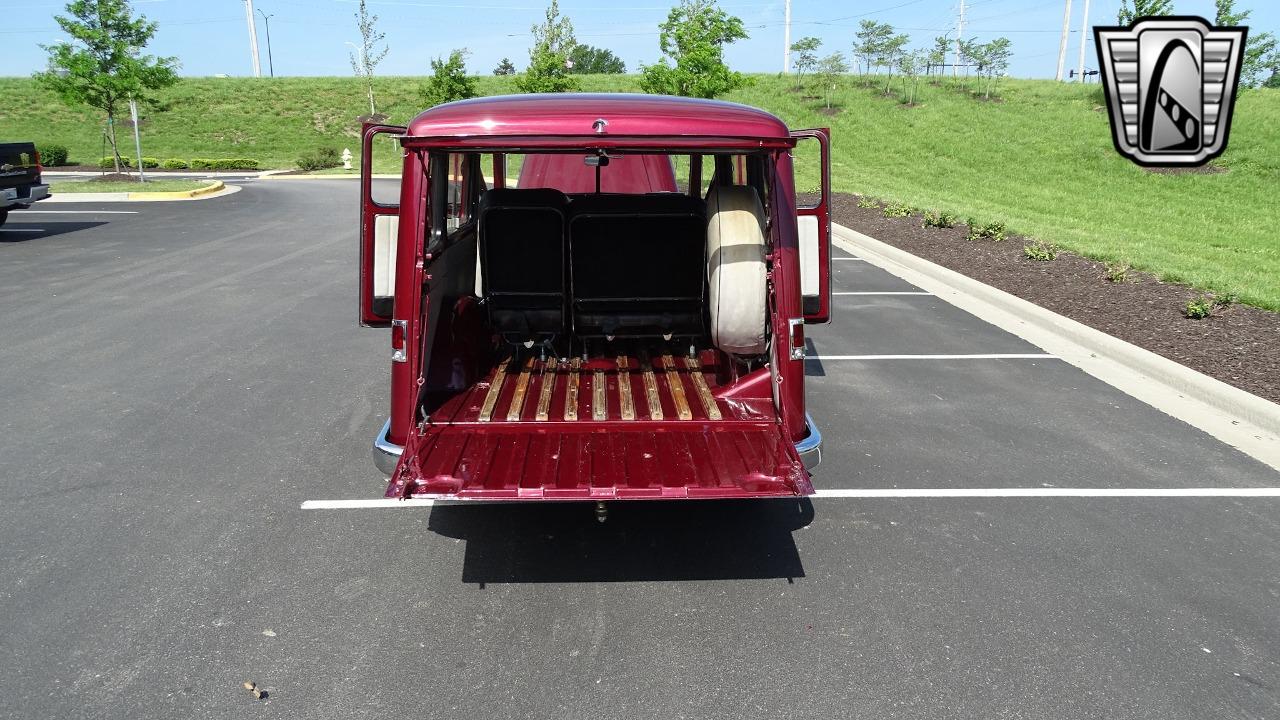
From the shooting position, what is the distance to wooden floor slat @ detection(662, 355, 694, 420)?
4.78 metres

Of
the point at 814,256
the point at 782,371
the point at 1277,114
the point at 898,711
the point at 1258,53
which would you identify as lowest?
the point at 898,711

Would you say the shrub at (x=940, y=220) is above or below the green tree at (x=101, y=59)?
below

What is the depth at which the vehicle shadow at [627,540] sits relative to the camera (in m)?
4.21

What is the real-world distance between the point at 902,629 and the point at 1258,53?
68809 millimetres

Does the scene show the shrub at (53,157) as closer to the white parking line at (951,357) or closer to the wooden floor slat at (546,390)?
the white parking line at (951,357)

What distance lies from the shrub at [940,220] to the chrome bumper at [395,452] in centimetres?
1166

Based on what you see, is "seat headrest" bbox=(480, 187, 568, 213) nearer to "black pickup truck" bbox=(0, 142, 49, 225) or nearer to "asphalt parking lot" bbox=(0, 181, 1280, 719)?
"asphalt parking lot" bbox=(0, 181, 1280, 719)

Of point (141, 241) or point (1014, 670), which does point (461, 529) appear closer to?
point (1014, 670)

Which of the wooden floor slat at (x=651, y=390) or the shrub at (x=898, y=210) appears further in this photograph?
the shrub at (x=898, y=210)

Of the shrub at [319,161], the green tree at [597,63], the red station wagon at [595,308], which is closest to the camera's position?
the red station wagon at [595,308]

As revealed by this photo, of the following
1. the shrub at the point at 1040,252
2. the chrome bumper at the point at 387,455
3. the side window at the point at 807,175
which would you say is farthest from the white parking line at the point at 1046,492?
the side window at the point at 807,175

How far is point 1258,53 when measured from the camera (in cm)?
5712

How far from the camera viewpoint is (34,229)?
16.6 meters

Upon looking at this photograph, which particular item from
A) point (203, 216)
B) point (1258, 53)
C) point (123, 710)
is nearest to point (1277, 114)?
point (1258, 53)
